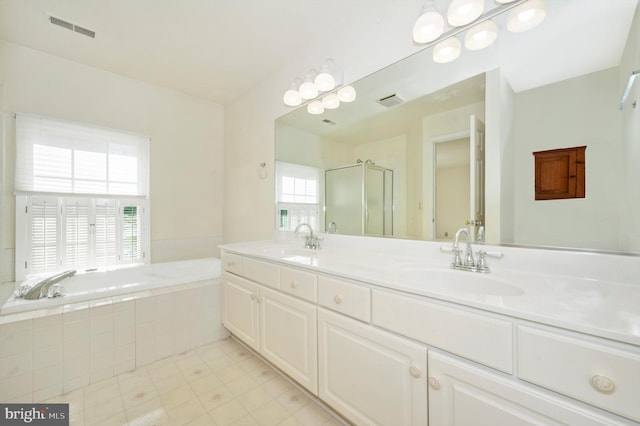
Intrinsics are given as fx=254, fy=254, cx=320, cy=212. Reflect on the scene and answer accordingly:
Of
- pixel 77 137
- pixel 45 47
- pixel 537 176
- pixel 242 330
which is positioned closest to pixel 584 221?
pixel 537 176

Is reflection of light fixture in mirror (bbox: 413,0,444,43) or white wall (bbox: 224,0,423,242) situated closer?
reflection of light fixture in mirror (bbox: 413,0,444,43)

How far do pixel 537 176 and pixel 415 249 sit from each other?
25.4 inches

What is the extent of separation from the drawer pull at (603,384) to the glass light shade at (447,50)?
1396 millimetres

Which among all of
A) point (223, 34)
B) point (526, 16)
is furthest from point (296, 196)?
point (526, 16)

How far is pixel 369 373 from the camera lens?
105 centimetres

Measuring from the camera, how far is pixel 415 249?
1.45 metres

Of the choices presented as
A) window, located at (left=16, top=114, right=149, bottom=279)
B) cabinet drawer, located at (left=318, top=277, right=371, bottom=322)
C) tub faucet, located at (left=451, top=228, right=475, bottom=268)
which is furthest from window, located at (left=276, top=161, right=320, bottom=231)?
window, located at (left=16, top=114, right=149, bottom=279)

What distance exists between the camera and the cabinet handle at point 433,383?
0.85 m

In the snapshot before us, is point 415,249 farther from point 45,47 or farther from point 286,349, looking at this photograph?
point 45,47

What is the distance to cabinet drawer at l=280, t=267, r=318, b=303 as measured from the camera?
1.31 metres

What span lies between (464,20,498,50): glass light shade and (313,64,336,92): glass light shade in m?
0.88

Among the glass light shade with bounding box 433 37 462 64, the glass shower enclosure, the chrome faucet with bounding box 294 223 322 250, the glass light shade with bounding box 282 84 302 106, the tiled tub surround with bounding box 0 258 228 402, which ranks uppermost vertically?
the glass light shade with bounding box 282 84 302 106

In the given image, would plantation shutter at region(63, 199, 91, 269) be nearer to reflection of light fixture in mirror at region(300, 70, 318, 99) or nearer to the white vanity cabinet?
the white vanity cabinet
